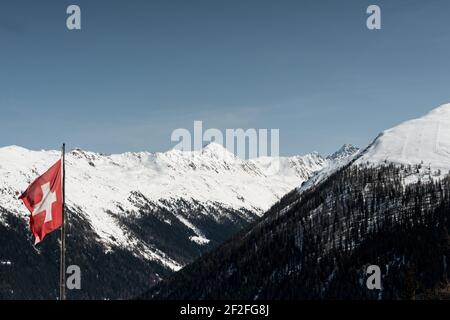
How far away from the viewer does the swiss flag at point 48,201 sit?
1687 inches

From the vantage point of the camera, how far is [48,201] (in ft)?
141

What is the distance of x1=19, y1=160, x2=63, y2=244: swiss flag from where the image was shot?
4284cm
